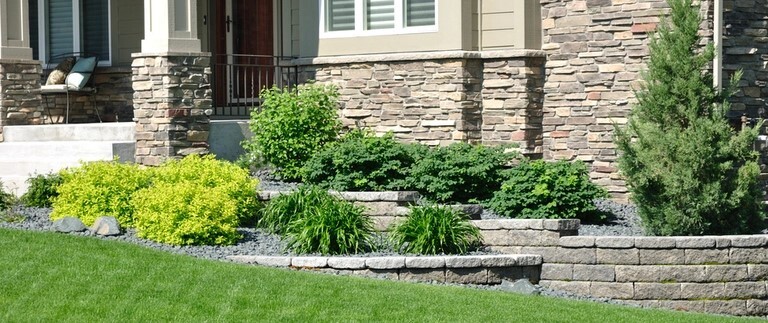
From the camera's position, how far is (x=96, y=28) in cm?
1744

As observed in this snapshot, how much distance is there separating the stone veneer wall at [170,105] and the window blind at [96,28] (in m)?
3.32

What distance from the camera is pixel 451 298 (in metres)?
9.56

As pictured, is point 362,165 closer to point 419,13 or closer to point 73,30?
point 419,13

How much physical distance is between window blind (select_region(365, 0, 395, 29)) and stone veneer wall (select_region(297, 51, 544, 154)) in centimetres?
40

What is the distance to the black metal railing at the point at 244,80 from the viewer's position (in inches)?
626

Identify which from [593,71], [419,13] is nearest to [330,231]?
[593,71]

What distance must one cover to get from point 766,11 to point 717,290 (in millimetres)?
4086

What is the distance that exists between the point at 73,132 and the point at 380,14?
4010 mm

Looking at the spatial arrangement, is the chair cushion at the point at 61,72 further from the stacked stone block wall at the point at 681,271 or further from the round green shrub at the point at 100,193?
the stacked stone block wall at the point at 681,271

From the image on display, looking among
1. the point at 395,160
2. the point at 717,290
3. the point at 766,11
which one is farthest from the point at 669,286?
the point at 766,11

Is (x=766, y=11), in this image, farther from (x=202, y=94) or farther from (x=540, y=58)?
(x=202, y=94)

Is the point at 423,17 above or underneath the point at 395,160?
above

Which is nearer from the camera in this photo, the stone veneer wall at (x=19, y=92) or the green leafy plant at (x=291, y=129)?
the green leafy plant at (x=291, y=129)

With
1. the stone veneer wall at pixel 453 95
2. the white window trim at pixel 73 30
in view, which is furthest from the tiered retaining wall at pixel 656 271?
the white window trim at pixel 73 30
